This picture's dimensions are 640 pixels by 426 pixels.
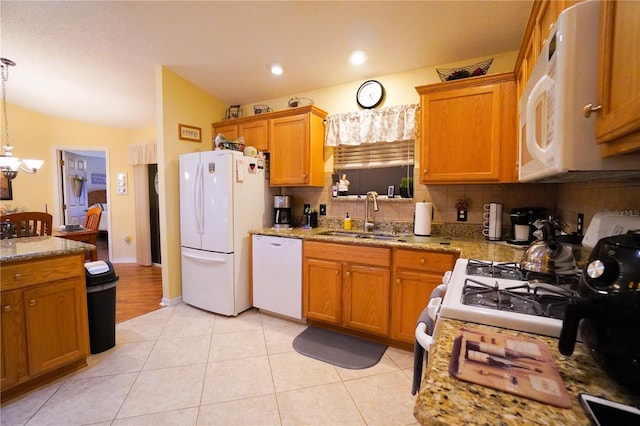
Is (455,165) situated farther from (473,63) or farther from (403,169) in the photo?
(473,63)

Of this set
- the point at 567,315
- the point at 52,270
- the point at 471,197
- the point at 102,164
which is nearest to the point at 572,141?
the point at 567,315

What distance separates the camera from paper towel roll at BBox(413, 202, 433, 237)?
8.19 feet

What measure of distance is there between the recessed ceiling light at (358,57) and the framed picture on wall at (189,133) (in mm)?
1956

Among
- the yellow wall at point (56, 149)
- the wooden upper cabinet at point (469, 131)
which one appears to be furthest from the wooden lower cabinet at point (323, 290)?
the yellow wall at point (56, 149)

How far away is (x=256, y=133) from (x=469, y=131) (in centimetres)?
217

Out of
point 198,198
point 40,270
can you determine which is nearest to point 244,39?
point 198,198

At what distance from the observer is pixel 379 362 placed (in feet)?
6.89

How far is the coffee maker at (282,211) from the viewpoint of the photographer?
3074 mm

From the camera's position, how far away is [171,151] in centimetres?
306

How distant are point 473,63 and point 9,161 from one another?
15.7ft

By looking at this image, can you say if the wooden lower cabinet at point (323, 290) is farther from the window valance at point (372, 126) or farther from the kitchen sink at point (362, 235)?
the window valance at point (372, 126)

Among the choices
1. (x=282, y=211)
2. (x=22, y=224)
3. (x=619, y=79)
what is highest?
(x=619, y=79)

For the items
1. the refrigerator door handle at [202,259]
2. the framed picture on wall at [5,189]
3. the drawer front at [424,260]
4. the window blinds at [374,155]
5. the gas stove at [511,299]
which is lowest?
the refrigerator door handle at [202,259]

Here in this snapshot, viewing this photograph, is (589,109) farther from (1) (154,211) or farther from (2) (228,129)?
(1) (154,211)
